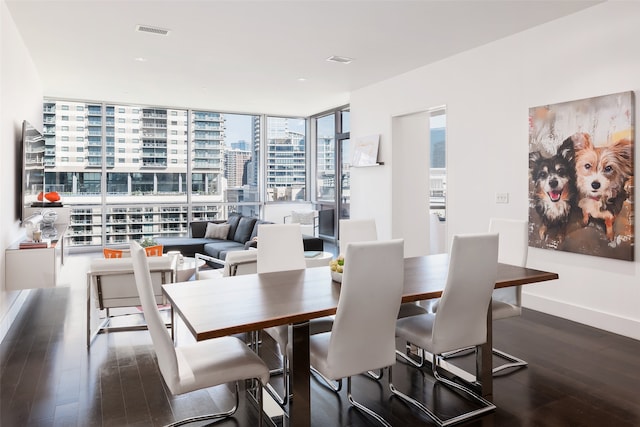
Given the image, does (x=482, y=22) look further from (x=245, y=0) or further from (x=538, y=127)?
(x=245, y=0)

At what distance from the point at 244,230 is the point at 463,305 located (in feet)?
16.4

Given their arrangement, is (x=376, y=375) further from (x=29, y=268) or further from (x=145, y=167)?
(x=145, y=167)

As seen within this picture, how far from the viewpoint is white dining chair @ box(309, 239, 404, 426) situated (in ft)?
6.49

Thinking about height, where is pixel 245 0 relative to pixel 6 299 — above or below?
above

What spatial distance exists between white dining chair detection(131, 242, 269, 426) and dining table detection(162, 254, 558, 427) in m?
0.13

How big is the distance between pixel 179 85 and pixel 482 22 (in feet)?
14.6

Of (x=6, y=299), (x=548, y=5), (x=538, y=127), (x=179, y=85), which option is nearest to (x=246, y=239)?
(x=179, y=85)

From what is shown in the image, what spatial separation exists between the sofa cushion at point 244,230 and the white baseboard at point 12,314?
286cm

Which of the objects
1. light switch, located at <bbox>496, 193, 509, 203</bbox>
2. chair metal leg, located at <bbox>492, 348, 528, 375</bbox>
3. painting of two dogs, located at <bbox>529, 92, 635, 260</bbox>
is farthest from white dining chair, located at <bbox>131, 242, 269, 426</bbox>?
light switch, located at <bbox>496, 193, 509, 203</bbox>

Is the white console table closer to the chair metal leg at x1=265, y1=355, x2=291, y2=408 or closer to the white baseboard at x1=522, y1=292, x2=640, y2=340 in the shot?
the chair metal leg at x1=265, y1=355, x2=291, y2=408

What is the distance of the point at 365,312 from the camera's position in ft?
6.70

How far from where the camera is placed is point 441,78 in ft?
18.2

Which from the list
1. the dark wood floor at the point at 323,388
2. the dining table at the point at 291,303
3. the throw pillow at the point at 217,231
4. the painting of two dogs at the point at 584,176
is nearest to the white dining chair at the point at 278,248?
the dining table at the point at 291,303

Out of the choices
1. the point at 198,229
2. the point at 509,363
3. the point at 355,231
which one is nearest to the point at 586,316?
the point at 509,363
